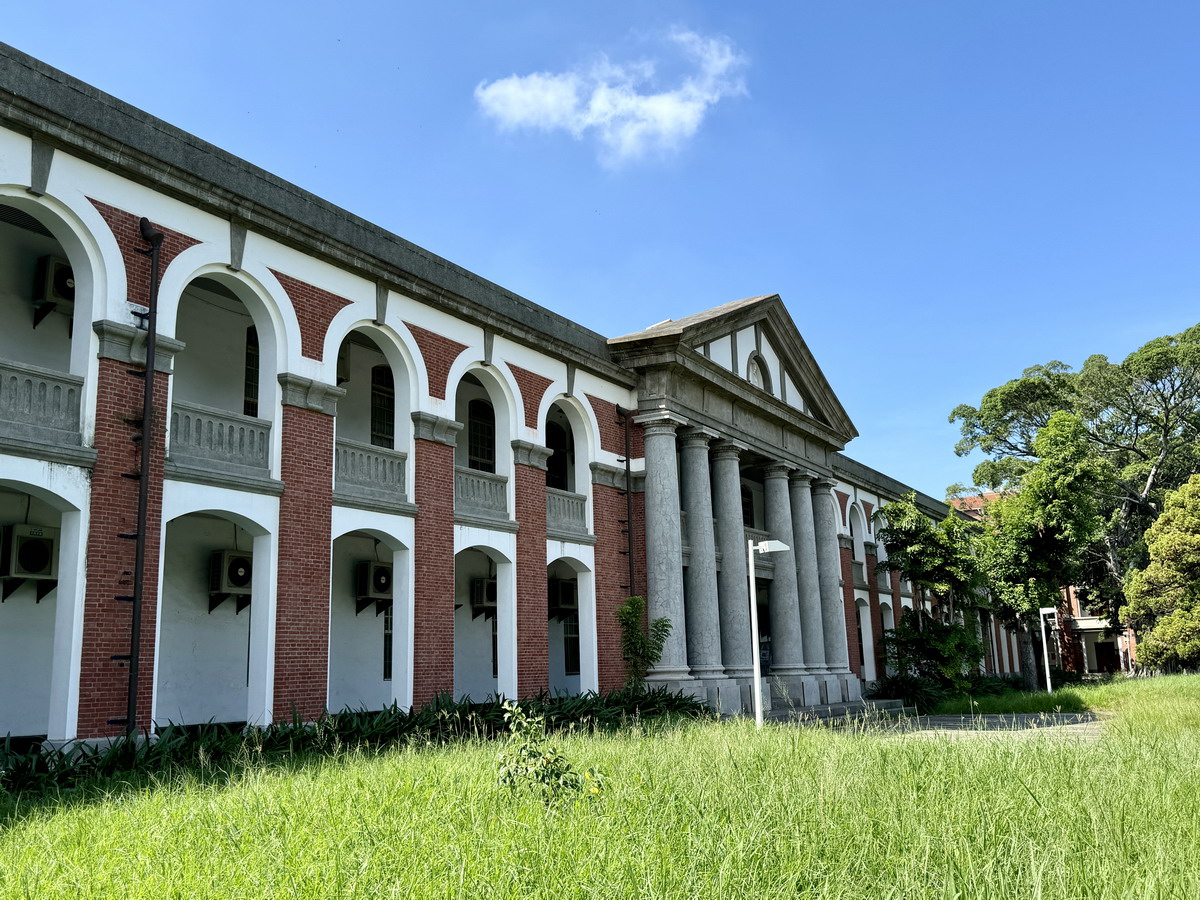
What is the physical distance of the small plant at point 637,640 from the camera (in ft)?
65.2

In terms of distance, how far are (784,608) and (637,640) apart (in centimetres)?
640

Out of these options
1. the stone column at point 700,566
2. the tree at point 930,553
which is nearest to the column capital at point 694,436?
the stone column at point 700,566

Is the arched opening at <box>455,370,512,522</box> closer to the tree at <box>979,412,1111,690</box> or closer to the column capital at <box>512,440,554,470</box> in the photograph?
the column capital at <box>512,440,554,470</box>

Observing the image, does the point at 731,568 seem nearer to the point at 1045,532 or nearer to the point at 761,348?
the point at 761,348

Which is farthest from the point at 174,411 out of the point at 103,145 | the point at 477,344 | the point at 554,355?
the point at 554,355

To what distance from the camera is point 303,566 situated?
45.9ft

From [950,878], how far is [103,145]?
39.8 feet

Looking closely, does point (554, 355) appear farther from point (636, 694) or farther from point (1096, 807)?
point (1096, 807)

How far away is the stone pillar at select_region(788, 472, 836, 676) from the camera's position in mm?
25891

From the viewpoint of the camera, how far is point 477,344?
58.3ft

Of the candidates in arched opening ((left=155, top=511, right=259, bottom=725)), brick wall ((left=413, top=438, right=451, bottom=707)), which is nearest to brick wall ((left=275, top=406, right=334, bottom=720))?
arched opening ((left=155, top=511, right=259, bottom=725))

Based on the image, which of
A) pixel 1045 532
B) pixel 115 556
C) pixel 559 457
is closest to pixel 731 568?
pixel 559 457

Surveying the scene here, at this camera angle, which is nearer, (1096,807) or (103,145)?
(1096,807)

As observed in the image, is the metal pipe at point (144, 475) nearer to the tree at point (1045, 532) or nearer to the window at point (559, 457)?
the window at point (559, 457)
